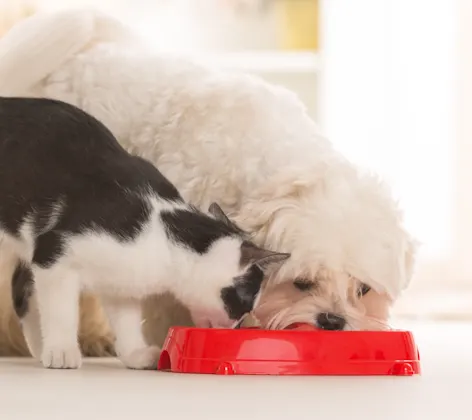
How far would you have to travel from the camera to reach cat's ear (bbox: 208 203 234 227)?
7.22ft

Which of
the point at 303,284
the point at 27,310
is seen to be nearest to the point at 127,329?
the point at 27,310

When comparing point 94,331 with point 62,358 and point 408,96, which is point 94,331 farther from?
point 408,96

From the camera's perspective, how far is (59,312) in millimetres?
2033

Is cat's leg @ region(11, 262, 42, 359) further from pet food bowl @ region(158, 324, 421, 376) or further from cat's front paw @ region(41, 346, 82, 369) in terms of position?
pet food bowl @ region(158, 324, 421, 376)

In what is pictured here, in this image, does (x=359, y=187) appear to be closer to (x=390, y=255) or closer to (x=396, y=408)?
(x=390, y=255)

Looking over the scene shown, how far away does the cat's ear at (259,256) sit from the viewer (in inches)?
83.6

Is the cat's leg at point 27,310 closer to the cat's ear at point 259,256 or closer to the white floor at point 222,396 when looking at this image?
the white floor at point 222,396

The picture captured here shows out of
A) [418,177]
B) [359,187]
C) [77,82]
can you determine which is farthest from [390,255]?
[418,177]

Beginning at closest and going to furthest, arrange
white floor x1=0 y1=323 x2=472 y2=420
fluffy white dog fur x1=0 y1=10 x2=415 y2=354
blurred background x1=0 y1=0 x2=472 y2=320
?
white floor x1=0 y1=323 x2=472 y2=420
fluffy white dog fur x1=0 y1=10 x2=415 y2=354
blurred background x1=0 y1=0 x2=472 y2=320

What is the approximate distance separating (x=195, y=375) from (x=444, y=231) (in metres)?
2.84

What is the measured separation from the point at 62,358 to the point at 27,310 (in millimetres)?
343

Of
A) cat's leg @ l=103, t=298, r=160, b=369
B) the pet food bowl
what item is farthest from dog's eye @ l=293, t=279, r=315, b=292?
cat's leg @ l=103, t=298, r=160, b=369

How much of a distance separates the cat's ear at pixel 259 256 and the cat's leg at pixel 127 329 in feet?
0.88

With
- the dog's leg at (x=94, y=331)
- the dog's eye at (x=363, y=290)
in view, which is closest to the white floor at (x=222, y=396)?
the dog's eye at (x=363, y=290)
